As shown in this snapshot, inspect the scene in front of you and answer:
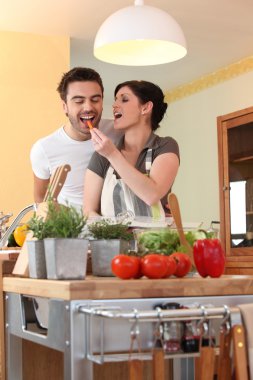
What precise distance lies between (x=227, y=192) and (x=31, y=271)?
3.71 metres

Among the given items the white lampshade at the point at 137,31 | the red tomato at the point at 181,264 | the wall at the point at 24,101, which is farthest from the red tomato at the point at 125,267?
the wall at the point at 24,101

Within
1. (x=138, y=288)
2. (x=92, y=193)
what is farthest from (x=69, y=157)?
(x=138, y=288)

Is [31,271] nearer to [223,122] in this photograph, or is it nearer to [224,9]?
[224,9]

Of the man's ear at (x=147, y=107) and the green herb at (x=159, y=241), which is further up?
the man's ear at (x=147, y=107)

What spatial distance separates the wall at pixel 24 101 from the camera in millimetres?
4961

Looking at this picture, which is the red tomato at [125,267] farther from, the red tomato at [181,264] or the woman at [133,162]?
the woman at [133,162]

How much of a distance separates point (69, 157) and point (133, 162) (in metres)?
0.36

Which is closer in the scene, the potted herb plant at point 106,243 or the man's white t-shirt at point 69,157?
the potted herb plant at point 106,243

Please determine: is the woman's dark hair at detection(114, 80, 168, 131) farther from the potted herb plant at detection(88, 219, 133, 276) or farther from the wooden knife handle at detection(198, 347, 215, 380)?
the wooden knife handle at detection(198, 347, 215, 380)

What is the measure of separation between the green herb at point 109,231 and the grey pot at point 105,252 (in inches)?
1.2

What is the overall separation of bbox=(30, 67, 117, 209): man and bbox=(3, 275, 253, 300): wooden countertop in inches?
41.0

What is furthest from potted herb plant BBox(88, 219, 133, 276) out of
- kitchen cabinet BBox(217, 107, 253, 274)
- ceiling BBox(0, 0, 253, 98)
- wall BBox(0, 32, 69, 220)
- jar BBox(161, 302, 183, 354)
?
kitchen cabinet BBox(217, 107, 253, 274)

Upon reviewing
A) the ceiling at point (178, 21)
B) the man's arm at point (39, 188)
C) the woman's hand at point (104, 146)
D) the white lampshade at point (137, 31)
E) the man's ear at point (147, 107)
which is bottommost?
the man's arm at point (39, 188)

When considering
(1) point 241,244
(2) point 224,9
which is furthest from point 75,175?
(1) point 241,244
